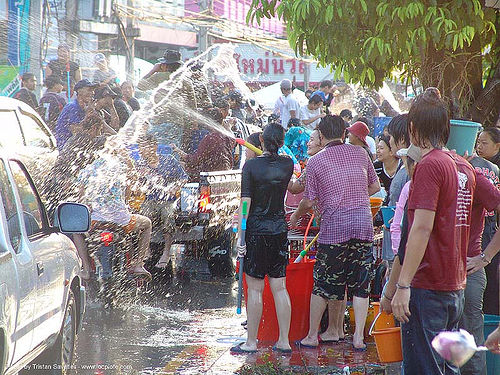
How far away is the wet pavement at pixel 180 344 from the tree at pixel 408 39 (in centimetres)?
262

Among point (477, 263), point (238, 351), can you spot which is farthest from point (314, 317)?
point (477, 263)

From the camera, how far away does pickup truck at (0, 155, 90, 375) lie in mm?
4586

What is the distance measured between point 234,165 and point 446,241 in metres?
8.56

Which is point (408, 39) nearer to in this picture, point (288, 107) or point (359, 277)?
point (359, 277)

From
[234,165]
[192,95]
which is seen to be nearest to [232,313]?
[234,165]

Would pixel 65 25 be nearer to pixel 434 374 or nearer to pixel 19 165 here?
pixel 19 165

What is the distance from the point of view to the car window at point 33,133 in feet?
32.5

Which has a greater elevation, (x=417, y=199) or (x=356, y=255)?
(x=417, y=199)

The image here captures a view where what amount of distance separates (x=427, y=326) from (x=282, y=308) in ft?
10.2

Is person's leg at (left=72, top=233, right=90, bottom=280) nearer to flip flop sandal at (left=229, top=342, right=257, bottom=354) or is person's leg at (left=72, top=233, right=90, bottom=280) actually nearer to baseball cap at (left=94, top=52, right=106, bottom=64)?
flip flop sandal at (left=229, top=342, right=257, bottom=354)

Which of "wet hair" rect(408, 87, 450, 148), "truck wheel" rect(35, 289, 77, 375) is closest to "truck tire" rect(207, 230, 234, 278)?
"truck wheel" rect(35, 289, 77, 375)

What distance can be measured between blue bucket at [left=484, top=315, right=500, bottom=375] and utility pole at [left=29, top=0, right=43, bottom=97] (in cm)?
1053

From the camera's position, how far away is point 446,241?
168 inches

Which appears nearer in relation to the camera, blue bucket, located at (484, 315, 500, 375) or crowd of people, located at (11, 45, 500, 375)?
crowd of people, located at (11, 45, 500, 375)
